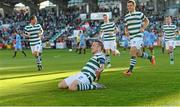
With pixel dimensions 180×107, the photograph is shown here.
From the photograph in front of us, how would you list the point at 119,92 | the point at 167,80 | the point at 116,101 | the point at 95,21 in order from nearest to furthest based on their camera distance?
the point at 116,101 < the point at 119,92 < the point at 167,80 < the point at 95,21

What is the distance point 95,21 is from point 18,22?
39.8 ft

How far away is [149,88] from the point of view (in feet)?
46.2

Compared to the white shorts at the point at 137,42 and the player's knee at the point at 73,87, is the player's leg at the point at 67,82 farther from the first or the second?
the white shorts at the point at 137,42

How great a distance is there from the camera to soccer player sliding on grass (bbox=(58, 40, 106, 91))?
13.9m

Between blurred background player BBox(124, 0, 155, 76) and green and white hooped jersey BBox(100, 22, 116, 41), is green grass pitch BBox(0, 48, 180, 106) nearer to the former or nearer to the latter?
blurred background player BBox(124, 0, 155, 76)

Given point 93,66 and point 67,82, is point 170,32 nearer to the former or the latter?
point 93,66

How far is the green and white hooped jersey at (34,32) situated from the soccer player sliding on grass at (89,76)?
8.92m

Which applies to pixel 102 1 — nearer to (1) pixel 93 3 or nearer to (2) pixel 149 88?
(1) pixel 93 3

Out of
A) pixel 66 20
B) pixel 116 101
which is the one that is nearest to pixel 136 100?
pixel 116 101

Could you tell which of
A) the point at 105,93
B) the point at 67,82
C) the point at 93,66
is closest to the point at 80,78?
the point at 67,82

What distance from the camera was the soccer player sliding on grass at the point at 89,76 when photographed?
45.5 feet

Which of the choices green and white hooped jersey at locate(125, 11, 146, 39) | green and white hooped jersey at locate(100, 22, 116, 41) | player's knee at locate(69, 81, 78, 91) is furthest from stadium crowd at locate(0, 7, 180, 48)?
player's knee at locate(69, 81, 78, 91)

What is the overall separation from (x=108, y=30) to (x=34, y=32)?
445cm

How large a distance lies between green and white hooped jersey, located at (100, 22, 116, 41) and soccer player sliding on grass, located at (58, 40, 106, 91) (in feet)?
37.6
